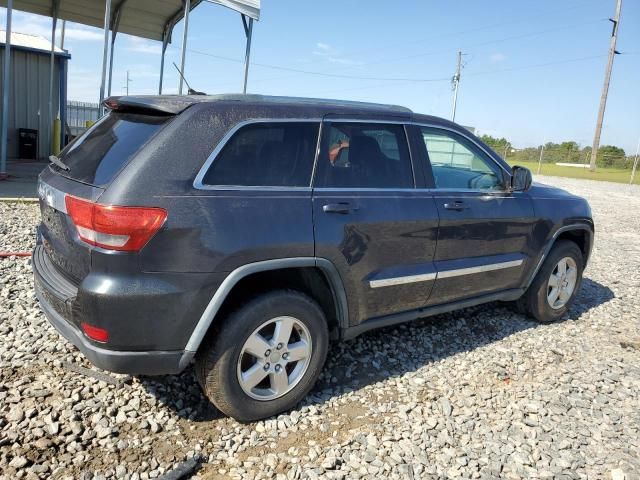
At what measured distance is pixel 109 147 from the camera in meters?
2.86

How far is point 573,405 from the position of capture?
3461 millimetres

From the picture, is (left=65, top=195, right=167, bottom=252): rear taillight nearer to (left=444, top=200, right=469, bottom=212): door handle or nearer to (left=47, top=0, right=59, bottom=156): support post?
(left=444, top=200, right=469, bottom=212): door handle

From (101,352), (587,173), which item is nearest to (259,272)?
(101,352)

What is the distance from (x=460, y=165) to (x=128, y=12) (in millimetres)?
11858

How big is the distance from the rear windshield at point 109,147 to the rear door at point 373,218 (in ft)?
3.38

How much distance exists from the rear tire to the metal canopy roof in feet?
31.8

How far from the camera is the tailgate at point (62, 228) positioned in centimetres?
257

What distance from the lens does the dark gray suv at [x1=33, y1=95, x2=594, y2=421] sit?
2506mm

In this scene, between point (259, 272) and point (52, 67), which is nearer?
point (259, 272)

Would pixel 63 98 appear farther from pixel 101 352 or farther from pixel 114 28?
pixel 101 352

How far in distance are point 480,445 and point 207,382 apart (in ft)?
5.34

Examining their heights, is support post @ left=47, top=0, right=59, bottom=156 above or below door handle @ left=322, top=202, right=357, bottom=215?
above

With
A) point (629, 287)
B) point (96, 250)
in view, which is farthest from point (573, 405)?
point (629, 287)

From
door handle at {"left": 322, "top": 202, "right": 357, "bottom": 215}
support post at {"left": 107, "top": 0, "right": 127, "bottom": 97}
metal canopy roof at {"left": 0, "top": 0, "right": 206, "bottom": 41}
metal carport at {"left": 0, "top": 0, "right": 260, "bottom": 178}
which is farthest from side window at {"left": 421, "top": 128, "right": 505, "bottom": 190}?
support post at {"left": 107, "top": 0, "right": 127, "bottom": 97}
